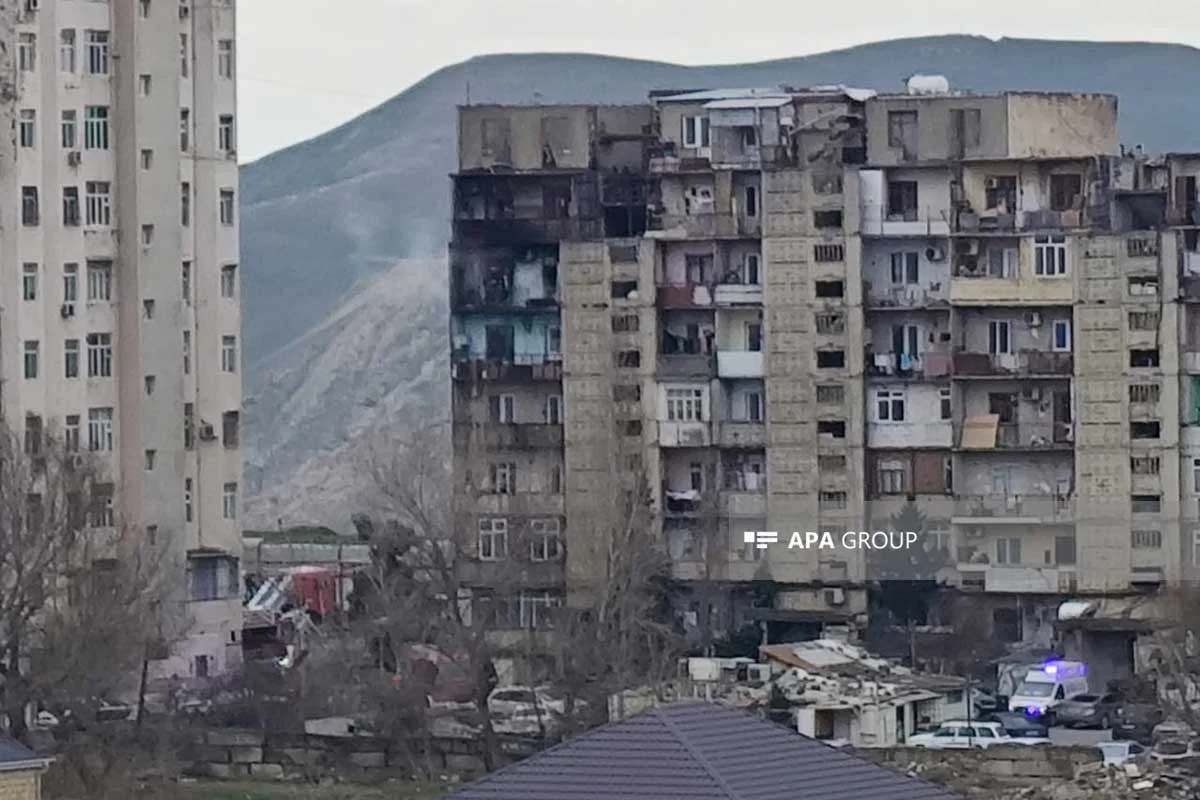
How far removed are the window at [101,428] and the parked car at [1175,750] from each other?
14.4 m

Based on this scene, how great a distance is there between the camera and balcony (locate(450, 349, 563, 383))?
59.9 metres

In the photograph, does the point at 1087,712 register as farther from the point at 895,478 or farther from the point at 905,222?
the point at 905,222

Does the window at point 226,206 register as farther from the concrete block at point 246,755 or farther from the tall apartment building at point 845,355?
the concrete block at point 246,755

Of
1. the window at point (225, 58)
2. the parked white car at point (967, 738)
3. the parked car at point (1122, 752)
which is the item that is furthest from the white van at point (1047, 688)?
the window at point (225, 58)

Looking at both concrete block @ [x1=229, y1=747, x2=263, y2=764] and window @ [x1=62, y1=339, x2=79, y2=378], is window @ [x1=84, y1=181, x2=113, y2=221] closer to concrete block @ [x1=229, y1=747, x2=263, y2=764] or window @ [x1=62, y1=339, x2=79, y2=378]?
window @ [x1=62, y1=339, x2=79, y2=378]

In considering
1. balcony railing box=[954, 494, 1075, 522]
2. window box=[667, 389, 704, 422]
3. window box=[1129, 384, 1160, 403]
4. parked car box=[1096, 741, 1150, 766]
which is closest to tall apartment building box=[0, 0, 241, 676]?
window box=[667, 389, 704, 422]

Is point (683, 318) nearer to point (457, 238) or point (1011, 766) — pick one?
point (457, 238)

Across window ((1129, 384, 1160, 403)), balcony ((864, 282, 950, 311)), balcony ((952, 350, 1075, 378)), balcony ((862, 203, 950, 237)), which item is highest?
balcony ((862, 203, 950, 237))

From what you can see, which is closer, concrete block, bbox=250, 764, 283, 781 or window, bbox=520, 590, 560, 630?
concrete block, bbox=250, 764, 283, 781

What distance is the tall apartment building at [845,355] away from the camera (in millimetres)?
57531

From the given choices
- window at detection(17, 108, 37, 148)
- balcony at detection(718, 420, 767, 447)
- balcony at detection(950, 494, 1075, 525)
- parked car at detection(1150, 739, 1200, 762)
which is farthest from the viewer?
balcony at detection(718, 420, 767, 447)

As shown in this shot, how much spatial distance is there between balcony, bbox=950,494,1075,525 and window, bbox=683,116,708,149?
19.5 feet

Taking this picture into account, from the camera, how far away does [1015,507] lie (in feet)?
191

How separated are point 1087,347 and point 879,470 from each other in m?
3.38
